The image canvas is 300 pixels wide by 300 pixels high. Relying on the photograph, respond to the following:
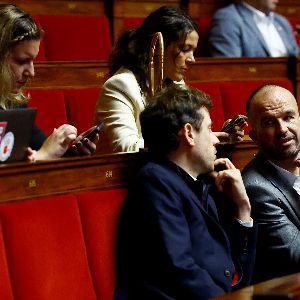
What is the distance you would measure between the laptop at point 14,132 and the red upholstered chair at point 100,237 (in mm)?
79

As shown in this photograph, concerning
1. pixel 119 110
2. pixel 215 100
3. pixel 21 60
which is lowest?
pixel 215 100

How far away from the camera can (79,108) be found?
1.39 meters

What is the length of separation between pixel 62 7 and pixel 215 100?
1.54 ft

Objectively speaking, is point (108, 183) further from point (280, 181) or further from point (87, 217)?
point (280, 181)

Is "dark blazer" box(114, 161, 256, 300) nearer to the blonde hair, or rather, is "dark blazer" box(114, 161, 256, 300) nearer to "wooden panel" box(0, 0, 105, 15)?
the blonde hair

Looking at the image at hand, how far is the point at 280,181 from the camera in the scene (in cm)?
96

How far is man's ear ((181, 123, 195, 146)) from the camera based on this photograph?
85cm

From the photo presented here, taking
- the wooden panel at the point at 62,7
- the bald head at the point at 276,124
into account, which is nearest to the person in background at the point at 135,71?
the bald head at the point at 276,124

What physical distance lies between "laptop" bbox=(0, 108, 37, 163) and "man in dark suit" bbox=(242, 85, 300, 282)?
0.88 ft

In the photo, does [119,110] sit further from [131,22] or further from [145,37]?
[131,22]

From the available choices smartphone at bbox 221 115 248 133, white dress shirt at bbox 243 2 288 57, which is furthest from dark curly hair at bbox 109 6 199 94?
white dress shirt at bbox 243 2 288 57

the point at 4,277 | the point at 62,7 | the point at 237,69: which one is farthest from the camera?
the point at 62,7

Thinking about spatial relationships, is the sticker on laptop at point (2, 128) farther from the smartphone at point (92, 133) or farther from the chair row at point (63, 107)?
the chair row at point (63, 107)

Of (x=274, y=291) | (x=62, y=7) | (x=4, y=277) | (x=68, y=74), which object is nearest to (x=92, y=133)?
(x=4, y=277)
